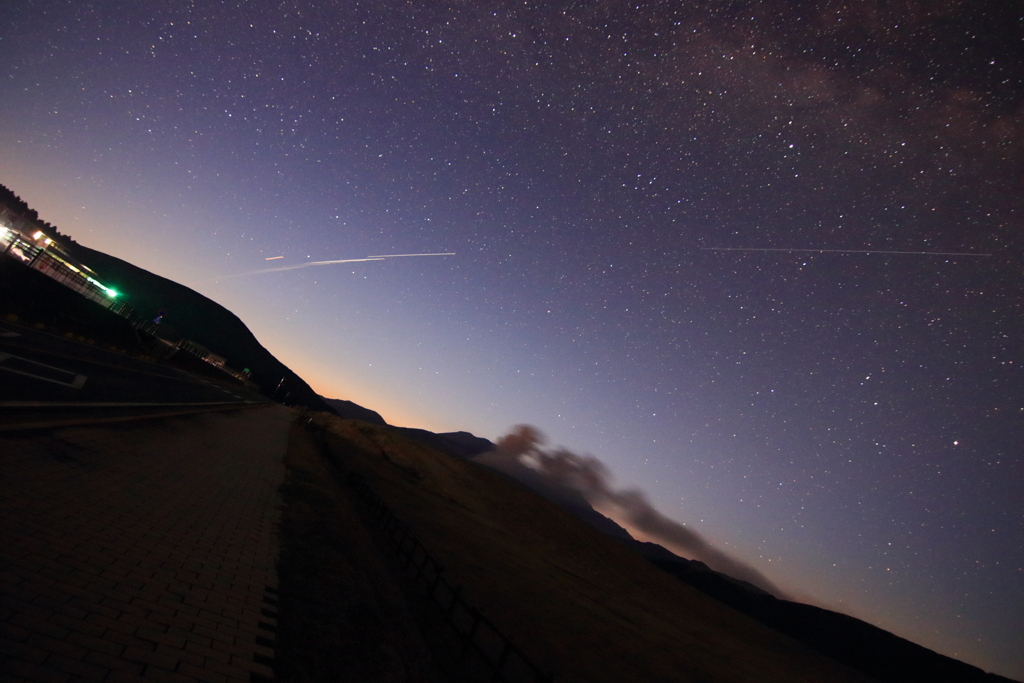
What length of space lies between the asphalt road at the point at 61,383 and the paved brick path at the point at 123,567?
60.3 inches

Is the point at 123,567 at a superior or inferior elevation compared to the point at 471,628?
superior

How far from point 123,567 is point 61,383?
40.7 ft

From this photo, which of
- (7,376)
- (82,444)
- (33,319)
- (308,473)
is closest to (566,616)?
(308,473)

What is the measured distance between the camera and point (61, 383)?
1405 centimetres

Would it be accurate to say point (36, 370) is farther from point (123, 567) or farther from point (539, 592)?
point (539, 592)

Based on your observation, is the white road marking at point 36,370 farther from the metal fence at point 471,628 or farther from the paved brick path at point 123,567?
the metal fence at point 471,628

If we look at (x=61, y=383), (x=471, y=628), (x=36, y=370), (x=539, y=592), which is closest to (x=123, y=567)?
(x=471, y=628)

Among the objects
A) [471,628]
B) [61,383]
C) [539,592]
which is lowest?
[539,592]

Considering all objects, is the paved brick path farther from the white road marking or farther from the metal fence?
the white road marking

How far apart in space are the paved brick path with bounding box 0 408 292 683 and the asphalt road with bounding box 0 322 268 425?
5.02ft

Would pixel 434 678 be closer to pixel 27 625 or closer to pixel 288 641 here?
pixel 288 641

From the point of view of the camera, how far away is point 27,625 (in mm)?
4148

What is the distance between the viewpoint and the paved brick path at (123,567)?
13.9 feet

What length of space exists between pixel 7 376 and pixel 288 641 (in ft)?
42.1
